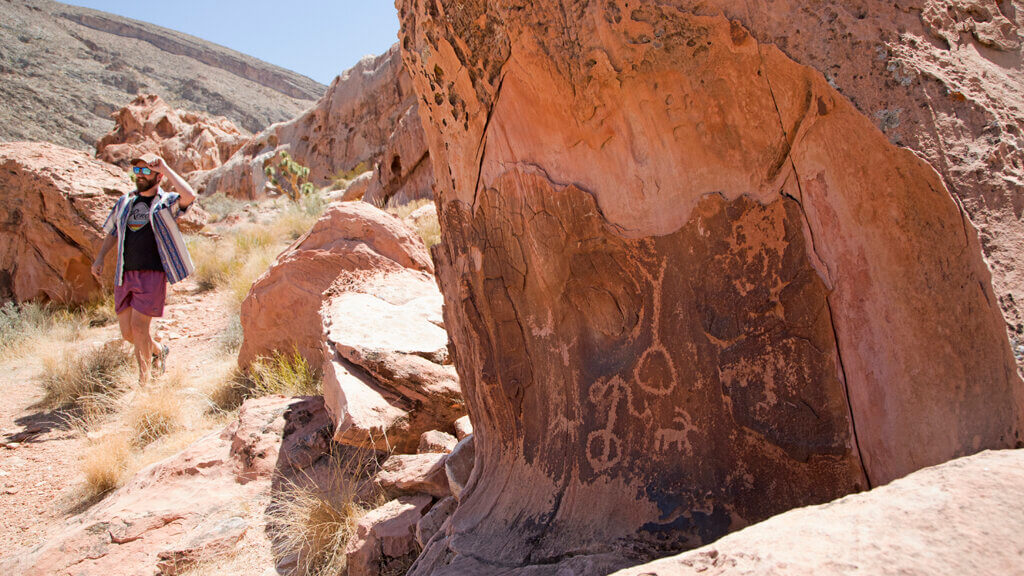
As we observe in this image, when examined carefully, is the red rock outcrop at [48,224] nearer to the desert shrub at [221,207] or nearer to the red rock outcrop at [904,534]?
the desert shrub at [221,207]

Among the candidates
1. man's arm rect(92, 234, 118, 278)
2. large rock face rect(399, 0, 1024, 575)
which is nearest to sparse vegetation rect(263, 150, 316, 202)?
man's arm rect(92, 234, 118, 278)

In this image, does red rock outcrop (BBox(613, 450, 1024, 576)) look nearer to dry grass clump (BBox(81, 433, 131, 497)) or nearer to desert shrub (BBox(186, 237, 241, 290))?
dry grass clump (BBox(81, 433, 131, 497))

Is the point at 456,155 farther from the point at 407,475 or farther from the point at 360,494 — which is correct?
the point at 360,494

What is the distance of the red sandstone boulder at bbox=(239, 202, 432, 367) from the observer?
4.64m

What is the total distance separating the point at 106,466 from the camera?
385cm

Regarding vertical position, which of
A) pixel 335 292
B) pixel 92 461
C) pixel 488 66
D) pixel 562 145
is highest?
pixel 488 66

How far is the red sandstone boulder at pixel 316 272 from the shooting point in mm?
4641

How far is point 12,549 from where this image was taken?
3383mm

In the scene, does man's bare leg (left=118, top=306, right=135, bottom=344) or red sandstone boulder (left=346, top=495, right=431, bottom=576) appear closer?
red sandstone boulder (left=346, top=495, right=431, bottom=576)

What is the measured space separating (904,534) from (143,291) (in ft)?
17.8

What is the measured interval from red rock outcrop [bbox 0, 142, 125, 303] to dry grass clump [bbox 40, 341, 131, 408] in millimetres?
2400

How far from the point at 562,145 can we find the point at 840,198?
2.79ft

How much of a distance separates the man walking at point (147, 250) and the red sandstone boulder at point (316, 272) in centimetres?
81

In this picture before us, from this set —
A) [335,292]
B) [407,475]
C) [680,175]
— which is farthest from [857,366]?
[335,292]
